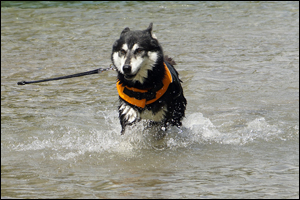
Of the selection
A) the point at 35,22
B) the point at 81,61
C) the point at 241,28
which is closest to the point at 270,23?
the point at 241,28

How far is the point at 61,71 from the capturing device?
31.0 ft

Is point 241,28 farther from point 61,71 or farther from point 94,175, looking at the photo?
point 94,175

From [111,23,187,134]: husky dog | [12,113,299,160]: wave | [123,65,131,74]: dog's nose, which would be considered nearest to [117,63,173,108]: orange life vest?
[111,23,187,134]: husky dog

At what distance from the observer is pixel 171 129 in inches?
228

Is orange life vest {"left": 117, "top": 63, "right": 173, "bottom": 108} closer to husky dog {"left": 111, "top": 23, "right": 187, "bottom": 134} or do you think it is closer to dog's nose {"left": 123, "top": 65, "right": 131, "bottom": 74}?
husky dog {"left": 111, "top": 23, "right": 187, "bottom": 134}

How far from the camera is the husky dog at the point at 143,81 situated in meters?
5.04

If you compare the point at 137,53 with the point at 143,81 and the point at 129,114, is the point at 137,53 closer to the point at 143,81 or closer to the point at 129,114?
the point at 143,81

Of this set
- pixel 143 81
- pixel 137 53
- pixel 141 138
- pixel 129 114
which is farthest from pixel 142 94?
pixel 141 138

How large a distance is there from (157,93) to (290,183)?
71.2 inches

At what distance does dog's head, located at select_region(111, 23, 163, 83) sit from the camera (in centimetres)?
496

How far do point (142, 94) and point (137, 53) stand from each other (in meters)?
0.47

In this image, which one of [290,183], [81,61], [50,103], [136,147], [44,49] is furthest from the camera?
[44,49]

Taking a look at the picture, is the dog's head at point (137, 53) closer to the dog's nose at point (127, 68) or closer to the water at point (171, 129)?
the dog's nose at point (127, 68)

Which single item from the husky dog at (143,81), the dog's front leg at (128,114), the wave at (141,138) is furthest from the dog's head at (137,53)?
the wave at (141,138)
